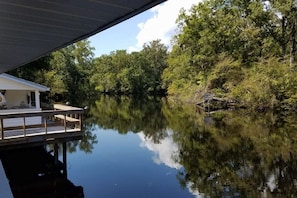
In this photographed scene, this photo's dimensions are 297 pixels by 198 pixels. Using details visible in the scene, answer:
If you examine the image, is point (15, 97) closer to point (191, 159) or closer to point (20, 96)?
point (20, 96)

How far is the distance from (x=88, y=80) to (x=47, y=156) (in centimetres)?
3692

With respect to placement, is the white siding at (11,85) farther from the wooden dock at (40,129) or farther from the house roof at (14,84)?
the wooden dock at (40,129)

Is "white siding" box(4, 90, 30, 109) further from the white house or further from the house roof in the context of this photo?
the house roof

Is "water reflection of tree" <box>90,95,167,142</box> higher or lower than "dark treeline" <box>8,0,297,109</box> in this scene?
lower

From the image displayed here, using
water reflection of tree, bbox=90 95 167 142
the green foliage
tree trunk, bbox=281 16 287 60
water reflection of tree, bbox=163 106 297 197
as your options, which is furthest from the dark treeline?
the green foliage

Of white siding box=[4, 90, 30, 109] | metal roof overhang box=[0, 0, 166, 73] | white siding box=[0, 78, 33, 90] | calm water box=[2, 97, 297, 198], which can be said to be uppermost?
metal roof overhang box=[0, 0, 166, 73]

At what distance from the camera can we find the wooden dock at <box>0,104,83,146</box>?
8.08 metres

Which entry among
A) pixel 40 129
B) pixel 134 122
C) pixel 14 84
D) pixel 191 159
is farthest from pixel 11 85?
pixel 134 122

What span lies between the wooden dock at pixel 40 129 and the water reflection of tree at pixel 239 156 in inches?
137

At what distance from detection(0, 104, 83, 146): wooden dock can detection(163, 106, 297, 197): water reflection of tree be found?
11.5ft

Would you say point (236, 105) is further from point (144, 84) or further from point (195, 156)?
point (144, 84)

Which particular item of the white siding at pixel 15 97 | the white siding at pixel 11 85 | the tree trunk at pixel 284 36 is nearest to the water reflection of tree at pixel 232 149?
the white siding at pixel 15 97

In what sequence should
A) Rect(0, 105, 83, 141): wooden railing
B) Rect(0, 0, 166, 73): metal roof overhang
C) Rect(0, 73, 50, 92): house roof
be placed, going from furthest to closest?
Rect(0, 73, 50, 92): house roof
Rect(0, 105, 83, 141): wooden railing
Rect(0, 0, 166, 73): metal roof overhang

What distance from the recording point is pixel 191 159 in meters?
10.4
